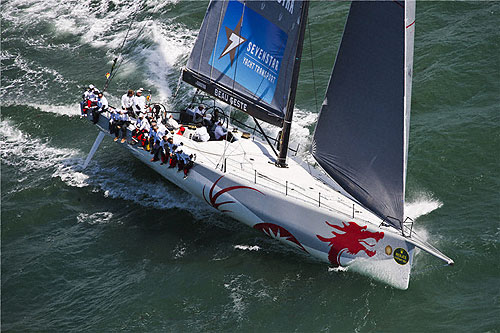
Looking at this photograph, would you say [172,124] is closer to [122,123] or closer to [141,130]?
[141,130]

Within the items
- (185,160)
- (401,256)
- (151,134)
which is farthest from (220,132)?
(401,256)

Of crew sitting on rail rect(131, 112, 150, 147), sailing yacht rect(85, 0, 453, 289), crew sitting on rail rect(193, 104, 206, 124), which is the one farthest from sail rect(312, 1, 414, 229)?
crew sitting on rail rect(131, 112, 150, 147)

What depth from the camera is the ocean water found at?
1627 centimetres

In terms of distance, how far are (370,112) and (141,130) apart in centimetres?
783

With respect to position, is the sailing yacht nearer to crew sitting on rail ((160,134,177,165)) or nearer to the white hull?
the white hull

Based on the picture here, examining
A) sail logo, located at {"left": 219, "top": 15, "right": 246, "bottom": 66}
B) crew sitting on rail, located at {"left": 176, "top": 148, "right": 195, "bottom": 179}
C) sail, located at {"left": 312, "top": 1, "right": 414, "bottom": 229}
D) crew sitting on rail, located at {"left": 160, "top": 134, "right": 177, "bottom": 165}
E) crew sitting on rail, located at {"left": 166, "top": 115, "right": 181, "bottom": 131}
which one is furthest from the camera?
crew sitting on rail, located at {"left": 166, "top": 115, "right": 181, "bottom": 131}

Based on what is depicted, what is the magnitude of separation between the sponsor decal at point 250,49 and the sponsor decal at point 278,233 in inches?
147

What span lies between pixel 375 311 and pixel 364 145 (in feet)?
14.2

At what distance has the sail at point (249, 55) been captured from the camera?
17719 millimetres

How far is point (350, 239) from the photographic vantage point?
55.4ft

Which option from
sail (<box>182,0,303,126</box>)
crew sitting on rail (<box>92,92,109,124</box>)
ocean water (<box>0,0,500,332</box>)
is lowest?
ocean water (<box>0,0,500,332</box>)

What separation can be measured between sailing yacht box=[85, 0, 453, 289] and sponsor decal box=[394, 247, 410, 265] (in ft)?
0.09

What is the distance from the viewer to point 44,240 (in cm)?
1934

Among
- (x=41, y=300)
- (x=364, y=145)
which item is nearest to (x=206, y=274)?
(x=41, y=300)
